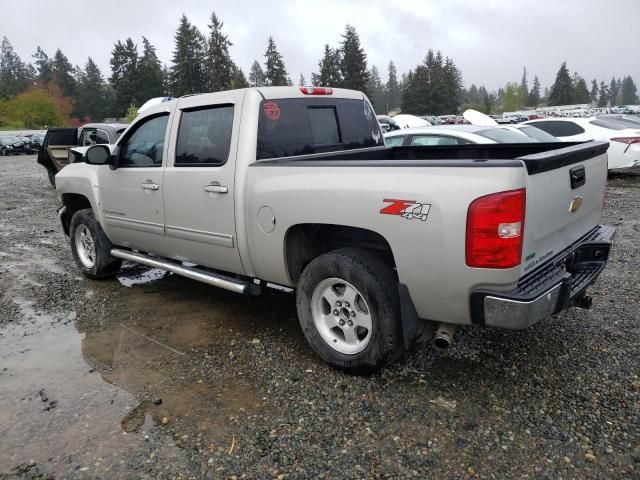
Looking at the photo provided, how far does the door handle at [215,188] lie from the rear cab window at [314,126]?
0.36 meters

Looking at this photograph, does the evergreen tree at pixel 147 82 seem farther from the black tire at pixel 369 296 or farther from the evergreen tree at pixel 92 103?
the black tire at pixel 369 296

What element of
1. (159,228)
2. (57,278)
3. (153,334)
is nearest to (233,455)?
(153,334)

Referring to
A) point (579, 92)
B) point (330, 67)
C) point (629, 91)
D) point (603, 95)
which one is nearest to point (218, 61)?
point (330, 67)

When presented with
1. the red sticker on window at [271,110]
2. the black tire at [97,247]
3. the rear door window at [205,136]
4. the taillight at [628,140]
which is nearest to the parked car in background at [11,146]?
the black tire at [97,247]

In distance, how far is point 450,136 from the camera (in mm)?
8500

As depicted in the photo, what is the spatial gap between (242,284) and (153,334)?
3.37ft

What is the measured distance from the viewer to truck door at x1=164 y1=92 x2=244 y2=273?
397 centimetres

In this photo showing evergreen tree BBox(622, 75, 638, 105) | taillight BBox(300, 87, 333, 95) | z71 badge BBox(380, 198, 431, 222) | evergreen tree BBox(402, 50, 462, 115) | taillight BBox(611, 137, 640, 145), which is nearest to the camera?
z71 badge BBox(380, 198, 431, 222)

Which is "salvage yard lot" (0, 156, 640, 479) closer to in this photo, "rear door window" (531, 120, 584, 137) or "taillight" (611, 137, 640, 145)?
"taillight" (611, 137, 640, 145)

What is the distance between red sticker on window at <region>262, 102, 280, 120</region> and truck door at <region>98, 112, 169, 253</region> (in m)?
1.11

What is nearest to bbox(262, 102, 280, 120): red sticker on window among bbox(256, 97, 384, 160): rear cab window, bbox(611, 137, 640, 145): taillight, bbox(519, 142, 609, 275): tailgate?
bbox(256, 97, 384, 160): rear cab window

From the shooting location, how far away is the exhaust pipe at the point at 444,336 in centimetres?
310

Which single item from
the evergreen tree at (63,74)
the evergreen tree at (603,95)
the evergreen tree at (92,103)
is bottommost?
the evergreen tree at (603,95)

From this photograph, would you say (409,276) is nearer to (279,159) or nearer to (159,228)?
(279,159)
